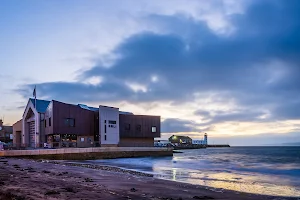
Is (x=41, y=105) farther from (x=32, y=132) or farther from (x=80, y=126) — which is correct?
(x=80, y=126)

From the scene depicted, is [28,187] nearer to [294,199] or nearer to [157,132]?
[294,199]

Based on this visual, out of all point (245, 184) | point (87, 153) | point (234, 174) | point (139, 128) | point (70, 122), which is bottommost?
point (87, 153)

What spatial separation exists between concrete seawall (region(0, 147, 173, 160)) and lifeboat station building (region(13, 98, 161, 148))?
583 centimetres

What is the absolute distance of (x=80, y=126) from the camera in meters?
73.2

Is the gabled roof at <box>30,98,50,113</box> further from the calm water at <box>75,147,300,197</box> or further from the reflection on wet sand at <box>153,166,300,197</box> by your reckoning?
the reflection on wet sand at <box>153,166,300,197</box>

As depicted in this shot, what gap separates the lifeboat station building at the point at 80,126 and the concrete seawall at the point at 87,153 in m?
5.83

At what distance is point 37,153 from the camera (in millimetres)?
46969

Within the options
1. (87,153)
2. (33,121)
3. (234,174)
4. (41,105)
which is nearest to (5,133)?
(33,121)

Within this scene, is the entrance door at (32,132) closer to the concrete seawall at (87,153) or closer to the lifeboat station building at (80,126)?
the lifeboat station building at (80,126)

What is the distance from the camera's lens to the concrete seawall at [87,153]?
150ft

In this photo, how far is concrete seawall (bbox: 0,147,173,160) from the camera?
150 ft

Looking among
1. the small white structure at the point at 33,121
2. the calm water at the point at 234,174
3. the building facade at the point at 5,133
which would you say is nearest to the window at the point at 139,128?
the small white structure at the point at 33,121

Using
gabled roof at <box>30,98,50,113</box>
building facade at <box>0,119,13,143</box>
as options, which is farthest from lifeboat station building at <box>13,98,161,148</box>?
building facade at <box>0,119,13,143</box>

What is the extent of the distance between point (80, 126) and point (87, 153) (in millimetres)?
16164
